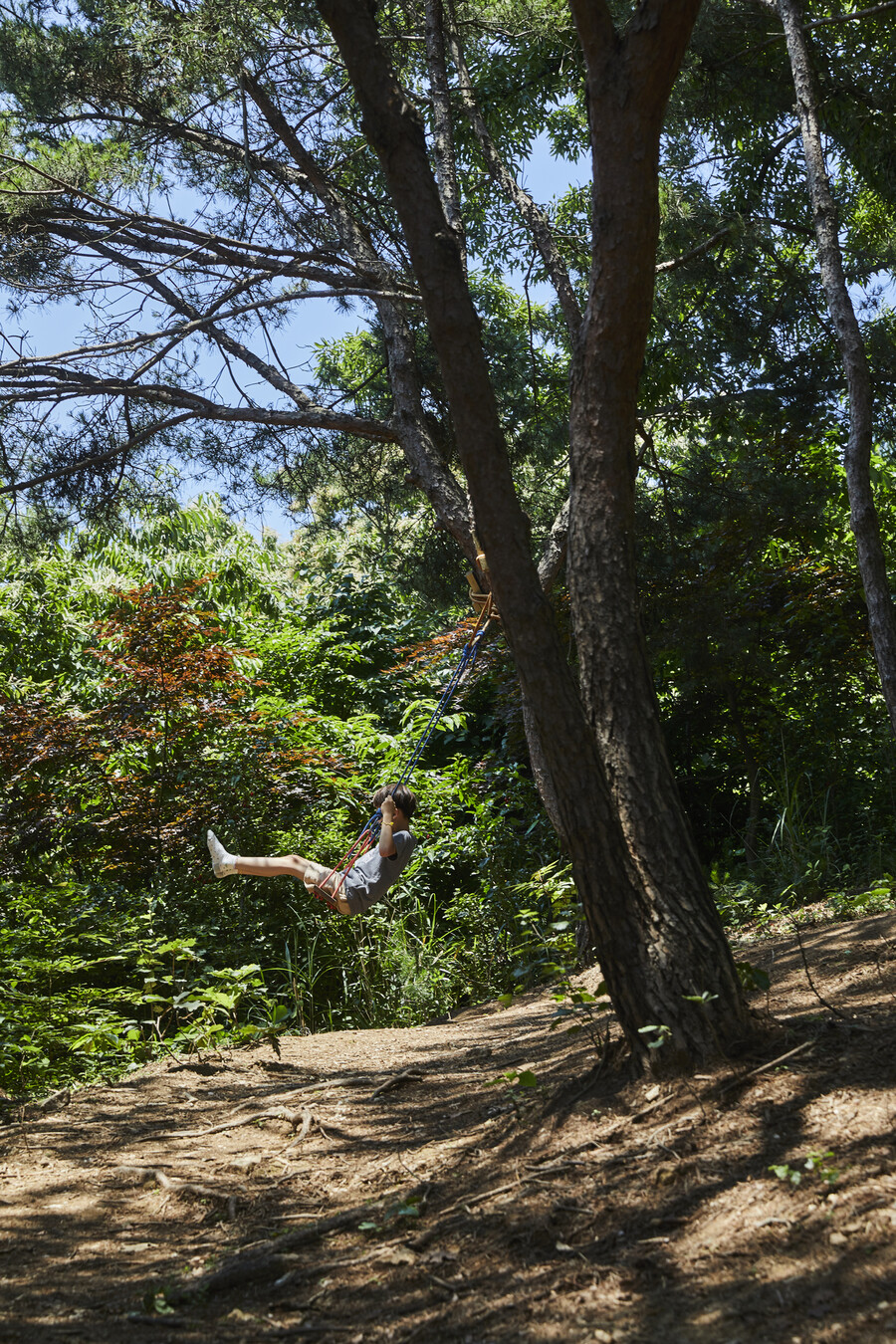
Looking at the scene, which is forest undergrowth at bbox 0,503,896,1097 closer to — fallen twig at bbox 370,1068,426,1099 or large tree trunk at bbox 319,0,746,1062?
fallen twig at bbox 370,1068,426,1099

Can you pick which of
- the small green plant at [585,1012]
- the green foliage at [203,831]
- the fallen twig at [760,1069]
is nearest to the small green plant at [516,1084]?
the small green plant at [585,1012]

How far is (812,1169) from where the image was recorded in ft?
7.82

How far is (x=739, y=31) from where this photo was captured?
308 inches

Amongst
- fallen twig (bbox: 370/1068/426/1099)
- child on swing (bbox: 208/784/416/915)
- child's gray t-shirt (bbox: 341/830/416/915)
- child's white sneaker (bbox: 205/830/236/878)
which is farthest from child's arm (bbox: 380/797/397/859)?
fallen twig (bbox: 370/1068/426/1099)

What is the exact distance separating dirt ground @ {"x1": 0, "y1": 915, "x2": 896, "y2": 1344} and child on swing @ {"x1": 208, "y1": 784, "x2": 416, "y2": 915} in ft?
3.83

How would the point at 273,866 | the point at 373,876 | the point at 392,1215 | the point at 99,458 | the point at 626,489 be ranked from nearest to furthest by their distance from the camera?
the point at 392,1215 → the point at 626,489 → the point at 273,866 → the point at 373,876 → the point at 99,458

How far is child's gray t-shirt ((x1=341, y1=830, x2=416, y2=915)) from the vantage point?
5133 millimetres

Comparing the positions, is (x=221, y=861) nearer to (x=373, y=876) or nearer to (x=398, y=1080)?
(x=373, y=876)

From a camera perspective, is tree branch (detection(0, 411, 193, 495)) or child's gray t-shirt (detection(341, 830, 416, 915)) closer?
child's gray t-shirt (detection(341, 830, 416, 915))

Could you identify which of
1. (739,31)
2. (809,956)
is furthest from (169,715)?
(739,31)

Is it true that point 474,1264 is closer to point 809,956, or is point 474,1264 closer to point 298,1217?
point 298,1217

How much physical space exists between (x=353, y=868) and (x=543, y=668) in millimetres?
2477

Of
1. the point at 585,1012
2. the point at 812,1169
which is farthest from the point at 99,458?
the point at 812,1169

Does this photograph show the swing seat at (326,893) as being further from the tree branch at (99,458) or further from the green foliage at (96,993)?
the tree branch at (99,458)
